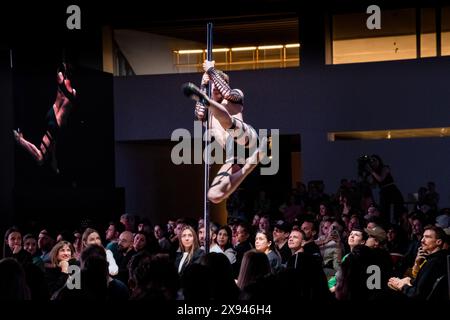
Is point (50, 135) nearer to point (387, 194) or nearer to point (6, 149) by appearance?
point (6, 149)

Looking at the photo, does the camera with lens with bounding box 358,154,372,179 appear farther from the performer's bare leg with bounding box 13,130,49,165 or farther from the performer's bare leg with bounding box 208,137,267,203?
the performer's bare leg with bounding box 208,137,267,203

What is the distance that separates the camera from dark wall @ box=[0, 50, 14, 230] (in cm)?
1212

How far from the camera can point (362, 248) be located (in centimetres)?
543

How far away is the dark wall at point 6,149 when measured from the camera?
39.8 feet

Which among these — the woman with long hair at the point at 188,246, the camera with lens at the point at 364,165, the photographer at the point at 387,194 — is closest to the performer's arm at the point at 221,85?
the woman with long hair at the point at 188,246

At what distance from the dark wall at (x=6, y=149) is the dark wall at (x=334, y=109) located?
3.23 metres

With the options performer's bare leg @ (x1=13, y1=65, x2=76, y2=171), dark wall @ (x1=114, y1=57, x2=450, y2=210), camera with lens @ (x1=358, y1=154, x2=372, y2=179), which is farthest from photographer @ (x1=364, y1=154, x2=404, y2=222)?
performer's bare leg @ (x1=13, y1=65, x2=76, y2=171)

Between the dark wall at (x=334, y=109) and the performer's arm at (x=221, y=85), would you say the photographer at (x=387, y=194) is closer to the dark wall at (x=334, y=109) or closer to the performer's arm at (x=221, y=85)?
the dark wall at (x=334, y=109)

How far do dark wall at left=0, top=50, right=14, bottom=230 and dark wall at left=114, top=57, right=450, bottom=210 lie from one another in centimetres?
323

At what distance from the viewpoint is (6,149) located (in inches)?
479
